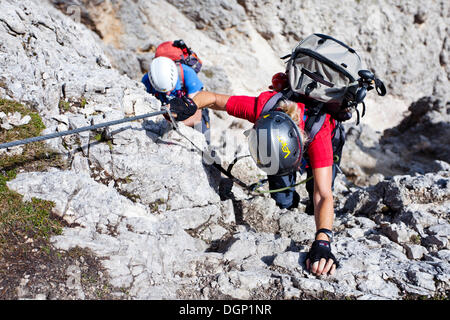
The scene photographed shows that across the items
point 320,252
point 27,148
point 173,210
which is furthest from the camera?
point 173,210

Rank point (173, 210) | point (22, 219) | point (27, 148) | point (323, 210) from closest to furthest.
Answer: point (22, 219) < point (323, 210) < point (27, 148) < point (173, 210)

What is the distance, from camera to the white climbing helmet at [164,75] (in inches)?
249

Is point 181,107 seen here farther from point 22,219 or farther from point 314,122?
point 22,219

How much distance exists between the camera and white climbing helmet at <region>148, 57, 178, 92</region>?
6320mm

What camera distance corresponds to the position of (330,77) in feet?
15.3

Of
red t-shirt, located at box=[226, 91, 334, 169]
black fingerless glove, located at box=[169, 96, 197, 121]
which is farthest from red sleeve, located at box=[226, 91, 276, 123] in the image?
black fingerless glove, located at box=[169, 96, 197, 121]

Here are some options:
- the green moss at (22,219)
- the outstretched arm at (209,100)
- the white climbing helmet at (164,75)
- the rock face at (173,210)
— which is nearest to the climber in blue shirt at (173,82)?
the white climbing helmet at (164,75)

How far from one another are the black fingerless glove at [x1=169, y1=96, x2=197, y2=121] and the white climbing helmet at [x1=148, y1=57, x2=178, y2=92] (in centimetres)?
173

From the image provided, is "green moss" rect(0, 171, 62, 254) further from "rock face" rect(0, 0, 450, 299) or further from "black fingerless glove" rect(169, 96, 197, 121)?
"black fingerless glove" rect(169, 96, 197, 121)

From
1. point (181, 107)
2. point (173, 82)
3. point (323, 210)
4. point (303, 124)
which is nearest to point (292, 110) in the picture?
point (303, 124)

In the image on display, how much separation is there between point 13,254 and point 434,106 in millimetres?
19413

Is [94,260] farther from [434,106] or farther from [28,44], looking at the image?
[434,106]

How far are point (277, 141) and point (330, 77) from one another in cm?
129
